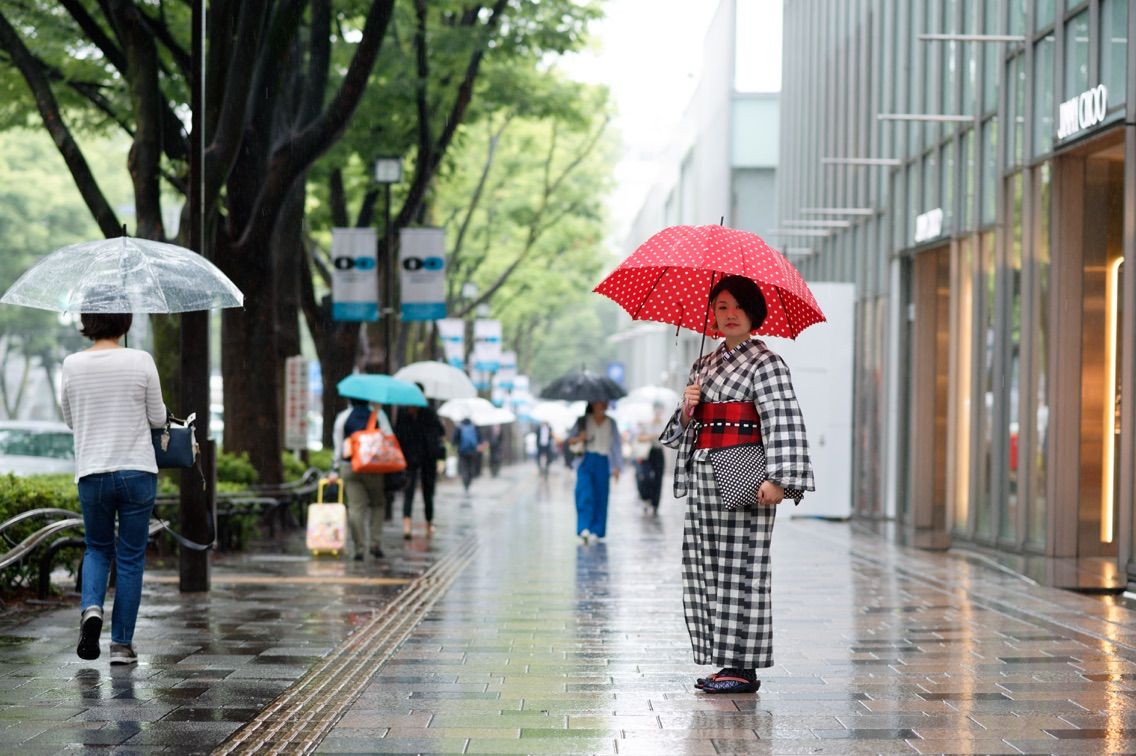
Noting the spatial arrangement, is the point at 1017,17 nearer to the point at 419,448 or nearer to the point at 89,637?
the point at 419,448

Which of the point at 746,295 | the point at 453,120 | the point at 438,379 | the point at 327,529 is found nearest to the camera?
the point at 746,295

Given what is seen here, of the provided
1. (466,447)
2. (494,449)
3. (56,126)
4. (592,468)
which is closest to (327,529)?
(592,468)

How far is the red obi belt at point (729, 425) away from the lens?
301 inches

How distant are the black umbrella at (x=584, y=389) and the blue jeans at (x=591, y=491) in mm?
651

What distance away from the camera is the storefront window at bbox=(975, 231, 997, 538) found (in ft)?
57.8

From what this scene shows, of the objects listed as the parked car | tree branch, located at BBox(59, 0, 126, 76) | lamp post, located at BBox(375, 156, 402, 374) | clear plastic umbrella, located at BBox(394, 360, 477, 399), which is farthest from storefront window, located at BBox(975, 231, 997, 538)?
the parked car

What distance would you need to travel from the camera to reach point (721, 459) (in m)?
7.60

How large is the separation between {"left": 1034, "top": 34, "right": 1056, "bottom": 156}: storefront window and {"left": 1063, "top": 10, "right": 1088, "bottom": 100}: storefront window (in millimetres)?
474

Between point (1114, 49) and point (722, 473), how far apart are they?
24.9 feet

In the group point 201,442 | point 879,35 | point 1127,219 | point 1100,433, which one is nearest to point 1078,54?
point 1127,219

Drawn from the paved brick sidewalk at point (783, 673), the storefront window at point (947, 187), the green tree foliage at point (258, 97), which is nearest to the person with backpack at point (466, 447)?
the green tree foliage at point (258, 97)

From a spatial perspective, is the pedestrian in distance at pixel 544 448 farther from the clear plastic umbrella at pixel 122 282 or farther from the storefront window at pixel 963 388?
the clear plastic umbrella at pixel 122 282

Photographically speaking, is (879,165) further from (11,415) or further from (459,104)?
(11,415)

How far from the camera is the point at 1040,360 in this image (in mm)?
15852
